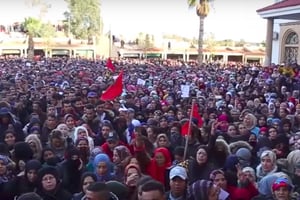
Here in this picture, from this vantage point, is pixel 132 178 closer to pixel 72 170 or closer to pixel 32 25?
pixel 72 170

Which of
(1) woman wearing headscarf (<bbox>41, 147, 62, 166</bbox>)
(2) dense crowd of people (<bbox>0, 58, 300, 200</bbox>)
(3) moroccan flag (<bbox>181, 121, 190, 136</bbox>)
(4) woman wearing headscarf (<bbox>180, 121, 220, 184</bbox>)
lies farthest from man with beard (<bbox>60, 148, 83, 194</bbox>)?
(3) moroccan flag (<bbox>181, 121, 190, 136</bbox>)

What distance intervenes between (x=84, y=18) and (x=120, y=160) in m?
66.3

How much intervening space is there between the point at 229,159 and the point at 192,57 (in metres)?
74.4

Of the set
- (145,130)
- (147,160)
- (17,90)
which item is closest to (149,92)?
(17,90)

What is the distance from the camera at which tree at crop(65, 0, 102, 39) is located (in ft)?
231

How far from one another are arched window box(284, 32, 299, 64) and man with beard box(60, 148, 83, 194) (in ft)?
80.4

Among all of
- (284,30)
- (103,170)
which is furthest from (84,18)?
(103,170)

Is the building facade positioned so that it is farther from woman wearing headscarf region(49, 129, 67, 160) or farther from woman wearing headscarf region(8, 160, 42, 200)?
woman wearing headscarf region(8, 160, 42, 200)

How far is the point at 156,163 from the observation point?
21.1ft

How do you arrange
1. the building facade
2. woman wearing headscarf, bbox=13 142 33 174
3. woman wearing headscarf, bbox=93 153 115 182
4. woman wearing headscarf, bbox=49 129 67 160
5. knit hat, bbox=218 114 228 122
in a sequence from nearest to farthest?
woman wearing headscarf, bbox=93 153 115 182, woman wearing headscarf, bbox=13 142 33 174, woman wearing headscarf, bbox=49 129 67 160, knit hat, bbox=218 114 228 122, the building facade

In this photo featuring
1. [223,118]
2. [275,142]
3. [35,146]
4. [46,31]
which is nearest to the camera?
[35,146]

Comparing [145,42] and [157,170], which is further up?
[145,42]

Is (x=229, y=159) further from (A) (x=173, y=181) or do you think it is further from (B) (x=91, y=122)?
(B) (x=91, y=122)

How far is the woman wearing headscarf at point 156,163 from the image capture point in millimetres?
6305
